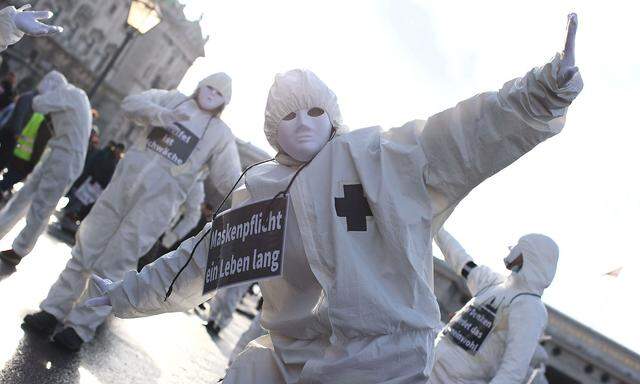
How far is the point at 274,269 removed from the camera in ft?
8.89

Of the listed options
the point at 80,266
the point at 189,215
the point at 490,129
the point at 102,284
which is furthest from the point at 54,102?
the point at 490,129

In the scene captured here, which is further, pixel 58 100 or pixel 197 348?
pixel 197 348

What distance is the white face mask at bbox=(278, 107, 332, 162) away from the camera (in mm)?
2988

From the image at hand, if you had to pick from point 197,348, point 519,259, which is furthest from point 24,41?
point 519,259

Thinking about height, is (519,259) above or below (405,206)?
below

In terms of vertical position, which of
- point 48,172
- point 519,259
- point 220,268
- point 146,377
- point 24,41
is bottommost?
point 24,41

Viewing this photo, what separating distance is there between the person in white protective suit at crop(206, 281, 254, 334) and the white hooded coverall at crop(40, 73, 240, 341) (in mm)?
4172

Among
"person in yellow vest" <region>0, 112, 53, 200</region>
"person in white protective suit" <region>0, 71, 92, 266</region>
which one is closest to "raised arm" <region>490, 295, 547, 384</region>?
"person in white protective suit" <region>0, 71, 92, 266</region>

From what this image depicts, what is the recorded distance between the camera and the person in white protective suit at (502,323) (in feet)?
14.7

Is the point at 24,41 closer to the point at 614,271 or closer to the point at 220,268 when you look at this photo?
the point at 614,271

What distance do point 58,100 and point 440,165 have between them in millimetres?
4979

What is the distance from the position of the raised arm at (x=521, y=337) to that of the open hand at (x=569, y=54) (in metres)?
2.35

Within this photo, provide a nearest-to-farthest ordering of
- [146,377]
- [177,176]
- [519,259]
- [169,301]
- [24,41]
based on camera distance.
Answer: [169,301] → [519,259] → [146,377] → [177,176] → [24,41]

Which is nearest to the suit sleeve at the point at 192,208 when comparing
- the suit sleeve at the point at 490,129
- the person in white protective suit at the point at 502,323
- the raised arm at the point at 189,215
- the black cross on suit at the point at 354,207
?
the raised arm at the point at 189,215
